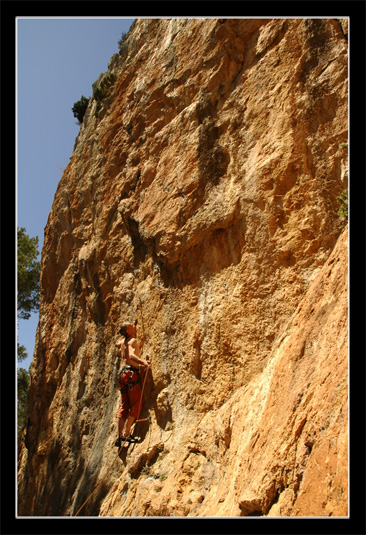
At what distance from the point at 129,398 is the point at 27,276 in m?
13.7

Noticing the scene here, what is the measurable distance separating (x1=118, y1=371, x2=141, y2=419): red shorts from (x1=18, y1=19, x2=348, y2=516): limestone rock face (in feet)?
0.55

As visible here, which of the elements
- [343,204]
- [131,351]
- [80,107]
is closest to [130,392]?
[131,351]

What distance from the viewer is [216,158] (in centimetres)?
744

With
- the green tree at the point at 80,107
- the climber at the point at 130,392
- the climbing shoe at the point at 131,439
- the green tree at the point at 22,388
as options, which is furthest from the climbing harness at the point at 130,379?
the green tree at the point at 22,388

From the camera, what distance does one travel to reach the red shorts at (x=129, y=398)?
7.62m

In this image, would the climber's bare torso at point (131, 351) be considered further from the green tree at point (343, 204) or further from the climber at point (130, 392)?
the green tree at point (343, 204)

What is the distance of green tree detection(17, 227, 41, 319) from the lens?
1977 cm

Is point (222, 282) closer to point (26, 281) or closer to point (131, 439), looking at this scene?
point (131, 439)

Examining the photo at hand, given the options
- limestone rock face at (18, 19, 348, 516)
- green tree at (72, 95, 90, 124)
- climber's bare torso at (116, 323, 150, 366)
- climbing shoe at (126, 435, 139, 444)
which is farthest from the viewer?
green tree at (72, 95, 90, 124)

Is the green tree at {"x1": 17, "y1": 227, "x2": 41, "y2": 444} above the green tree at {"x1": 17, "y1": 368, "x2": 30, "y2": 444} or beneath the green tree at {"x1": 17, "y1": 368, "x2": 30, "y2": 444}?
above

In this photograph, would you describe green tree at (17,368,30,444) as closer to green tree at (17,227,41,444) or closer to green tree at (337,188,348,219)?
green tree at (17,227,41,444)

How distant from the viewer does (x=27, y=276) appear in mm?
20094

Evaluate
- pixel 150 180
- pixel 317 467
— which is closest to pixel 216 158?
pixel 150 180

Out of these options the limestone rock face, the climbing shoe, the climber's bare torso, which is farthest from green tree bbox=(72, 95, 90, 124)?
the climbing shoe
